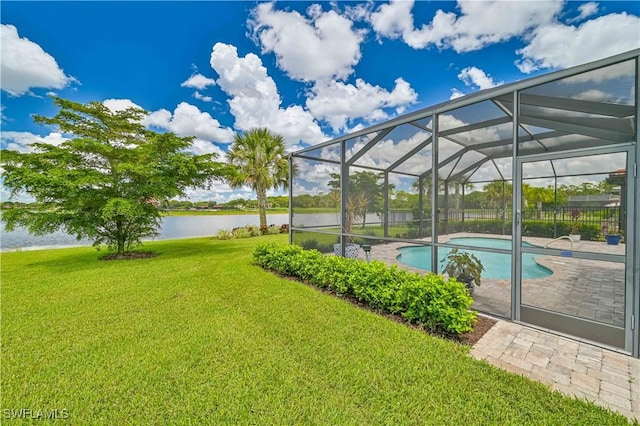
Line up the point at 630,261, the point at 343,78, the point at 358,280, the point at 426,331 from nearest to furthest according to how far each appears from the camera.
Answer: the point at 630,261
the point at 426,331
the point at 358,280
the point at 343,78

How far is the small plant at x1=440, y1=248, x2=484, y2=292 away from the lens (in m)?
3.96

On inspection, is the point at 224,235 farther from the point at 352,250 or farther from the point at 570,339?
the point at 570,339

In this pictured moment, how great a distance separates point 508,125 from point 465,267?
8.11 feet

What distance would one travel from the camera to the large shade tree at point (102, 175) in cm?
670

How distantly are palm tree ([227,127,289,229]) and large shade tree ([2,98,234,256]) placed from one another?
426 cm

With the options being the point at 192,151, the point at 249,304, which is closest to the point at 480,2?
the point at 249,304

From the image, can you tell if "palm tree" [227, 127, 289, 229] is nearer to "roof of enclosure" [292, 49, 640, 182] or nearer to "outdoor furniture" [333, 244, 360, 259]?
"roof of enclosure" [292, 49, 640, 182]

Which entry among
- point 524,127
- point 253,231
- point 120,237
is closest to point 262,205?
point 253,231

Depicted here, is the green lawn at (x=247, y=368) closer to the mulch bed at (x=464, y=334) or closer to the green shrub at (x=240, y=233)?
the mulch bed at (x=464, y=334)

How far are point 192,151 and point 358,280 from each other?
755 centimetres

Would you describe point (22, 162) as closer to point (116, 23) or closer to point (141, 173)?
point (141, 173)

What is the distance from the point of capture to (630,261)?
253cm

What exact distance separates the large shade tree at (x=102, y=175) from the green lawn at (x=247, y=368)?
365 centimetres

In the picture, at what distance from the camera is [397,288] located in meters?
3.46
